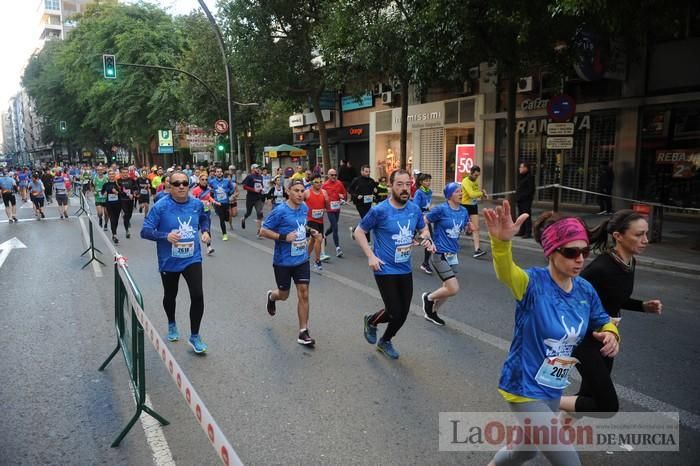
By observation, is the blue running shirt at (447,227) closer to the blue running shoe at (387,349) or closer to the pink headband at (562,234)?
Result: the blue running shoe at (387,349)

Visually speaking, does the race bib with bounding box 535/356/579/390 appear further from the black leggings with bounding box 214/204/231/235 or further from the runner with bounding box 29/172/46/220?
the runner with bounding box 29/172/46/220

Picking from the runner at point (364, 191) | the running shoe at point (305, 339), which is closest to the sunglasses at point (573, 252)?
the running shoe at point (305, 339)

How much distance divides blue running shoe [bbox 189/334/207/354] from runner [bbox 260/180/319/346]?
968 mm

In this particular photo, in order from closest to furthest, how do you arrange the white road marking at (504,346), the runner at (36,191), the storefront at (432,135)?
the white road marking at (504,346) < the runner at (36,191) < the storefront at (432,135)

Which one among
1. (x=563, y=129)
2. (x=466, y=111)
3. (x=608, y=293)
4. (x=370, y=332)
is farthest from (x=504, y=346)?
(x=466, y=111)

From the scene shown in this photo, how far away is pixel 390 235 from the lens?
4.85 meters

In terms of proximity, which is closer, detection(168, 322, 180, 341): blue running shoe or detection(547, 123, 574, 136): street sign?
detection(168, 322, 180, 341): blue running shoe

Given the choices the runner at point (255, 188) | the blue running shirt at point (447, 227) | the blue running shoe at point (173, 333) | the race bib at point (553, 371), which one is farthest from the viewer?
the runner at point (255, 188)

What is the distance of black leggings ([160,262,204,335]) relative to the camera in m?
5.20

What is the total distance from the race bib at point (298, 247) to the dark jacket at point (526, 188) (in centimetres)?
846

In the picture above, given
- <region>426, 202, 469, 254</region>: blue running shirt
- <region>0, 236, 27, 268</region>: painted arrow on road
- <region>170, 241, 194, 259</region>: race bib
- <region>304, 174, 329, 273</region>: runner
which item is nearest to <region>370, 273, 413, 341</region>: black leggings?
<region>426, 202, 469, 254</region>: blue running shirt

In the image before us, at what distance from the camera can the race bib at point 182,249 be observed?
523 centimetres

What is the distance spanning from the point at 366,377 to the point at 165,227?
8.26ft

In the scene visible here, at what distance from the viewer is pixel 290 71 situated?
22531 mm
